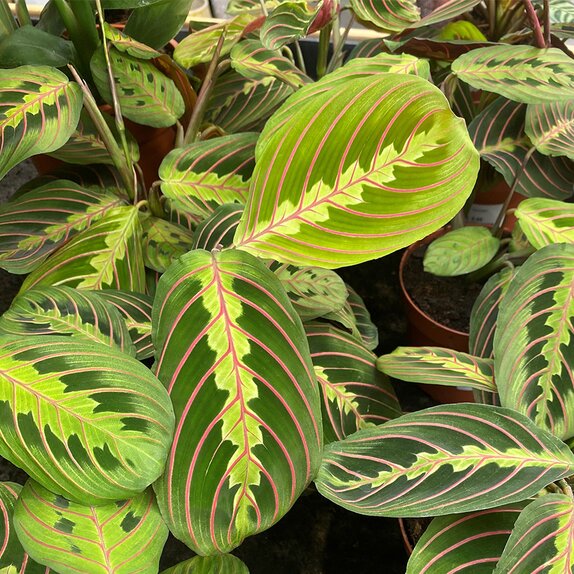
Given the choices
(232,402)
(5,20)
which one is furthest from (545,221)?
(5,20)

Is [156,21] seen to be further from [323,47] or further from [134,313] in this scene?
[134,313]

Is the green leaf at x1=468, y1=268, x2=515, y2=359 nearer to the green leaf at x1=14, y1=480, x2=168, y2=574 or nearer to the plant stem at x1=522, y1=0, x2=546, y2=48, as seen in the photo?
the plant stem at x1=522, y1=0, x2=546, y2=48

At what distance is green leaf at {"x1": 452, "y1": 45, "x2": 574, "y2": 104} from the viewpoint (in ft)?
2.72

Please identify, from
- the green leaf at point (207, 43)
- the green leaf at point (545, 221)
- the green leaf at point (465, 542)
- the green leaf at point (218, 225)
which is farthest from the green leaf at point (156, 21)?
the green leaf at point (465, 542)

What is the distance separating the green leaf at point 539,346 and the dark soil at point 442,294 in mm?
417

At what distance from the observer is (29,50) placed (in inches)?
39.4

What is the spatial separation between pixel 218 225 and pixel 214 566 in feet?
1.49

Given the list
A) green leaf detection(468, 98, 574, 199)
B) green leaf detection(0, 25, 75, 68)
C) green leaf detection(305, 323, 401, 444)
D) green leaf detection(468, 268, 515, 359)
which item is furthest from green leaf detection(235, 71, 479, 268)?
green leaf detection(0, 25, 75, 68)

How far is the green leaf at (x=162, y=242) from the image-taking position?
0.96 m

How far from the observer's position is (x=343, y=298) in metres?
0.86

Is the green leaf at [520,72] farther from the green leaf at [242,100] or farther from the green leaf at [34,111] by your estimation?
the green leaf at [34,111]

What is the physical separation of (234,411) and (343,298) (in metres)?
0.34

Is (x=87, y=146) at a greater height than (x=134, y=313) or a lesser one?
greater

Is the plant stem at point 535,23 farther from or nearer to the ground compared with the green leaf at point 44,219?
farther from the ground
